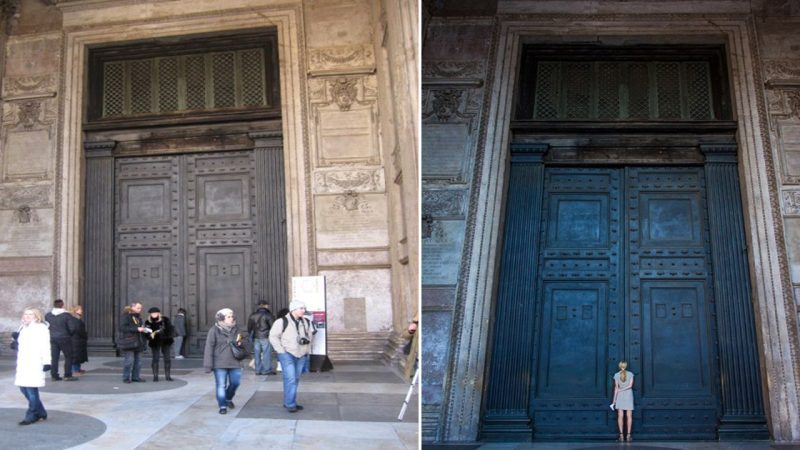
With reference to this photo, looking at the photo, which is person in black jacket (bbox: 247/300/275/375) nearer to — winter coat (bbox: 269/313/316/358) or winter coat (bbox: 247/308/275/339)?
winter coat (bbox: 247/308/275/339)

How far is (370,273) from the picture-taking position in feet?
40.1

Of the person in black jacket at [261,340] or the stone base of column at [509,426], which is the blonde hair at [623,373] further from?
the person in black jacket at [261,340]

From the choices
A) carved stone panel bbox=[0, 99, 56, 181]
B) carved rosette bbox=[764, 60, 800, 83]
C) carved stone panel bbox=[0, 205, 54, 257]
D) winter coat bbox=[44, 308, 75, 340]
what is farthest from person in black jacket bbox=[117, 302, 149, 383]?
carved rosette bbox=[764, 60, 800, 83]

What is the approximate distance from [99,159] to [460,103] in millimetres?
8275

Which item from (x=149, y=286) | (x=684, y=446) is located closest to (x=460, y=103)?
(x=684, y=446)

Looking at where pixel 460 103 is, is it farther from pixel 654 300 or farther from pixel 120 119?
pixel 120 119

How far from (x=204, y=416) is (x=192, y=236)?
20.4 ft

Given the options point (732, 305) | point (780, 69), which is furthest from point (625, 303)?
point (780, 69)

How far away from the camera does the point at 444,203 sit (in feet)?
21.5

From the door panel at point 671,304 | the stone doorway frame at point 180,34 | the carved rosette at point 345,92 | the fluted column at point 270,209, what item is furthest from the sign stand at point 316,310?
the door panel at point 671,304

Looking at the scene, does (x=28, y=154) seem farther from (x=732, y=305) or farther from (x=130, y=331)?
(x=732, y=305)

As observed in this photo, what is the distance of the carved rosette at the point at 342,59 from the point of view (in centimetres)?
1247

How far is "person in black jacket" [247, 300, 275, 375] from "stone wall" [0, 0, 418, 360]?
61.1 inches

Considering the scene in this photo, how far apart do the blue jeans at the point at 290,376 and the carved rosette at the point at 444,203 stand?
210 cm
